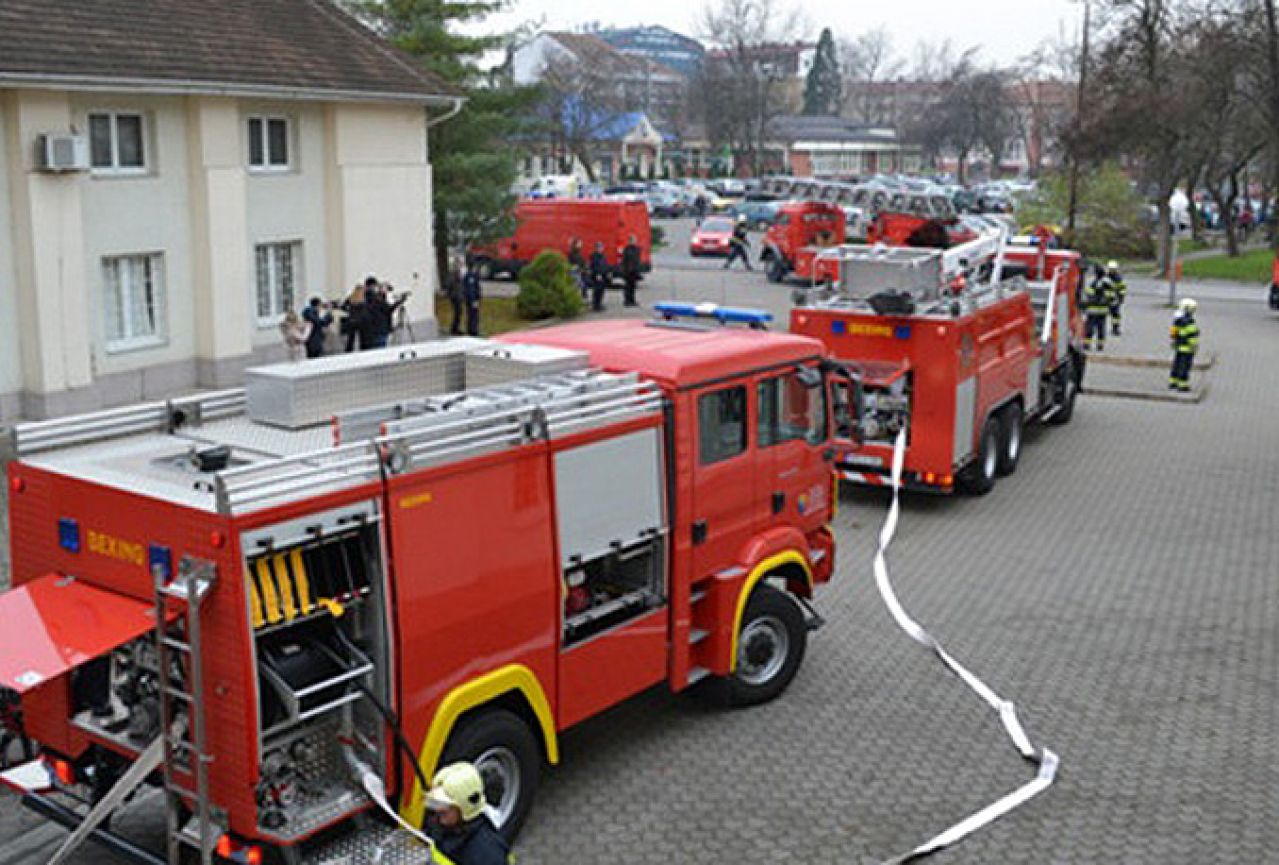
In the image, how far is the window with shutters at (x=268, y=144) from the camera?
22031 mm

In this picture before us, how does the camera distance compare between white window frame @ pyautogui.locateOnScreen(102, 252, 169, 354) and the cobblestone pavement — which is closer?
the cobblestone pavement

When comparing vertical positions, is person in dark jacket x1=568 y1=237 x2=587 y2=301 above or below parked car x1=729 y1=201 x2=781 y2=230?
below

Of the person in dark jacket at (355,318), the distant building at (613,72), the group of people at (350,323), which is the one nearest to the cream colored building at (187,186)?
the group of people at (350,323)

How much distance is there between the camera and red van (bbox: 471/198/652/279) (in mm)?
35125

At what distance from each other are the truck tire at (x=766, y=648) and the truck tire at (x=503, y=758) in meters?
2.17

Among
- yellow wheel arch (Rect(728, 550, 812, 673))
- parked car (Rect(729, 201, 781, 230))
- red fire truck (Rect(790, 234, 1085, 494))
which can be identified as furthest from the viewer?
parked car (Rect(729, 201, 781, 230))

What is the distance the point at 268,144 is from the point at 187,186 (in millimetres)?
2168

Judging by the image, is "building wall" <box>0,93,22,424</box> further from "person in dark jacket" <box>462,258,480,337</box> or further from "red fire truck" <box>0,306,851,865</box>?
"red fire truck" <box>0,306,851,865</box>

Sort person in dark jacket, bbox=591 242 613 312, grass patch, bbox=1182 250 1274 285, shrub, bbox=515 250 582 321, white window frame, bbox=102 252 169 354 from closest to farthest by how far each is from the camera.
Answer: white window frame, bbox=102 252 169 354, shrub, bbox=515 250 582 321, person in dark jacket, bbox=591 242 613 312, grass patch, bbox=1182 250 1274 285

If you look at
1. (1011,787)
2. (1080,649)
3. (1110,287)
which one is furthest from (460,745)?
(1110,287)

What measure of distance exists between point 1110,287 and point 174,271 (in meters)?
16.9

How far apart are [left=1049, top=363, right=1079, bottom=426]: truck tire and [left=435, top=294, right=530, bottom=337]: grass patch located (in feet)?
36.9

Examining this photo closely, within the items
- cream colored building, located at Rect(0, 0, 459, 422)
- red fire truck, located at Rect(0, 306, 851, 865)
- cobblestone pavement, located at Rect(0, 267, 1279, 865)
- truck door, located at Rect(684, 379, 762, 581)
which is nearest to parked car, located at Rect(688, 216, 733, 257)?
cream colored building, located at Rect(0, 0, 459, 422)

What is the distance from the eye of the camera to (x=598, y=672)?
8.05 meters
